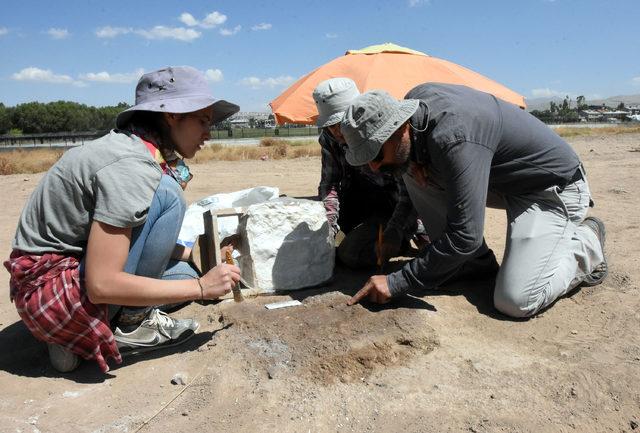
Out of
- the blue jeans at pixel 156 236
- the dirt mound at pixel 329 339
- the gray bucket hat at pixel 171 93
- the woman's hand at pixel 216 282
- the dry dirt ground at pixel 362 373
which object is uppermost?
the gray bucket hat at pixel 171 93

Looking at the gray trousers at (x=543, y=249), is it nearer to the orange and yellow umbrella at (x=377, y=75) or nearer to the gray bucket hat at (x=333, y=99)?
the gray bucket hat at (x=333, y=99)

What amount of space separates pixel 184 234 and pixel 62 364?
1.76 m

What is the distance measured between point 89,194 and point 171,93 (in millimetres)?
512

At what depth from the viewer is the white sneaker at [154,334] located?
2.38m

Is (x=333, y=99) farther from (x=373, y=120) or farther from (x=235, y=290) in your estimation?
(x=235, y=290)

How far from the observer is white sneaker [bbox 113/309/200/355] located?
238 cm

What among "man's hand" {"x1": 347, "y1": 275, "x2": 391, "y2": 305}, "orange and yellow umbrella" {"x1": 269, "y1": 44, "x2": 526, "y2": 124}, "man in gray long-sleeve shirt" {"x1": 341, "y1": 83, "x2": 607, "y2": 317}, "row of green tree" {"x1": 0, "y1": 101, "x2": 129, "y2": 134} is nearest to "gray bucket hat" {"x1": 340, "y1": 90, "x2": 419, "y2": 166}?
"man in gray long-sleeve shirt" {"x1": 341, "y1": 83, "x2": 607, "y2": 317}

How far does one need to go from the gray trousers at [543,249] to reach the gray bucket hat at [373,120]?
2.77 ft

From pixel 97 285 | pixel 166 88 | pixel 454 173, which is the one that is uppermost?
pixel 166 88

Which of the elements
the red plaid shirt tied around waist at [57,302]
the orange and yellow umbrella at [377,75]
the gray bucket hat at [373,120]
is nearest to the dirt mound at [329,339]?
the red plaid shirt tied around waist at [57,302]

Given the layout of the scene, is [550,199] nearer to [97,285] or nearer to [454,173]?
[454,173]

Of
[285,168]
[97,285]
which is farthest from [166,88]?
[285,168]

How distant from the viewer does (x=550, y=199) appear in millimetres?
2930

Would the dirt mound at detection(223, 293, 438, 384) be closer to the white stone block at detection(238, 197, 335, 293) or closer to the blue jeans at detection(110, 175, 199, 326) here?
the white stone block at detection(238, 197, 335, 293)
